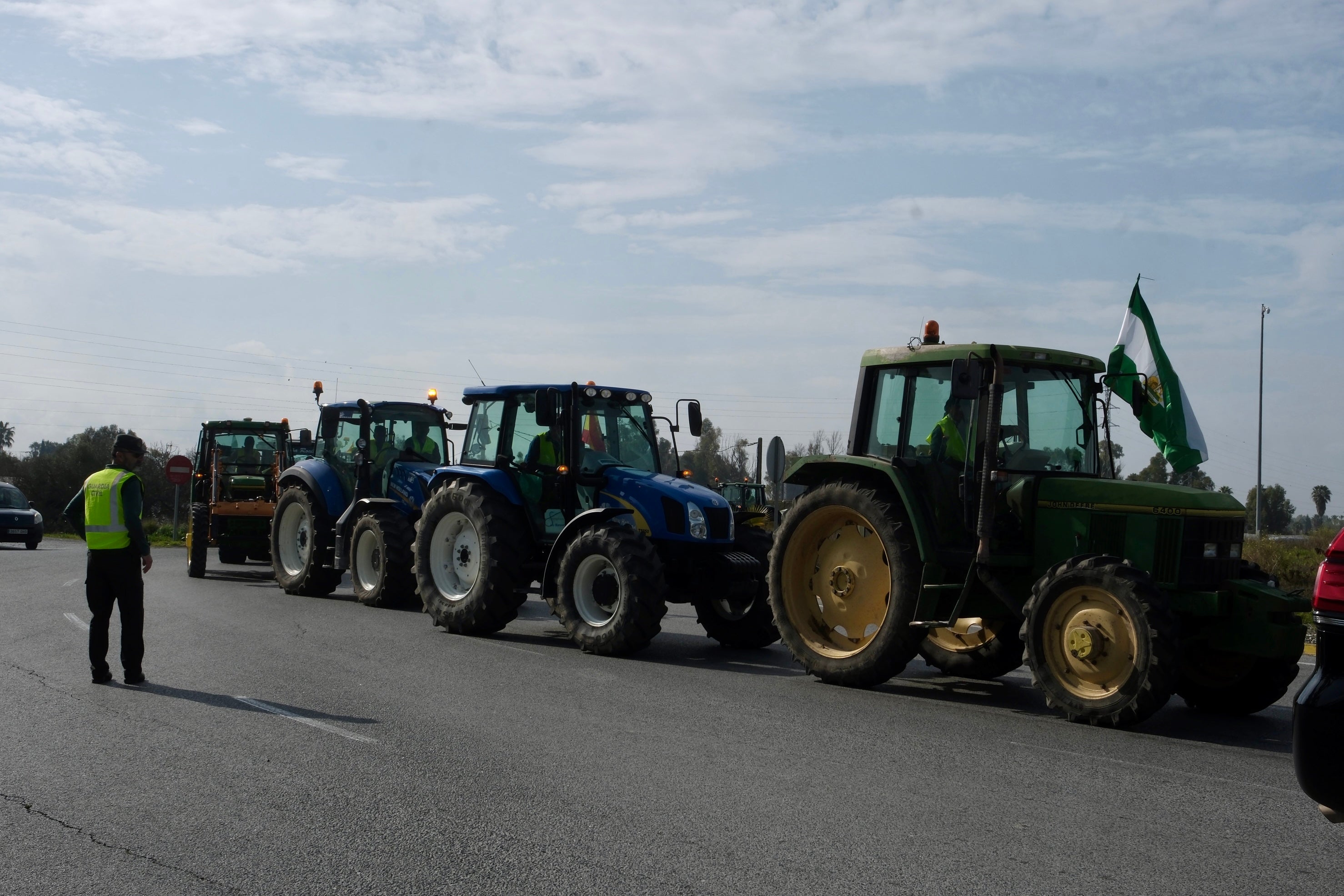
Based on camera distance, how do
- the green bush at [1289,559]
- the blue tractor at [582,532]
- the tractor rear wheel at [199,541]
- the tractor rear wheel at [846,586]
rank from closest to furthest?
the tractor rear wheel at [846,586] → the blue tractor at [582,532] → the green bush at [1289,559] → the tractor rear wheel at [199,541]

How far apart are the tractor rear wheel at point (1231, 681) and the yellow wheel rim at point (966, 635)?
155cm

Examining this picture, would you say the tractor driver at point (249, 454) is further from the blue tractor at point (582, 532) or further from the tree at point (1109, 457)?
the tree at point (1109, 457)

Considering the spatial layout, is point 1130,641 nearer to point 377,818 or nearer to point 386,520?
point 377,818

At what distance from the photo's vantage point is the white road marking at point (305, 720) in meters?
7.38

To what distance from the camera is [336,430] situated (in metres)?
17.9

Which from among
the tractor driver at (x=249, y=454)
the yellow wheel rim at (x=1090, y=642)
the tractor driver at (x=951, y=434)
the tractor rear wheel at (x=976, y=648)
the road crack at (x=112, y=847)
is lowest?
the road crack at (x=112, y=847)

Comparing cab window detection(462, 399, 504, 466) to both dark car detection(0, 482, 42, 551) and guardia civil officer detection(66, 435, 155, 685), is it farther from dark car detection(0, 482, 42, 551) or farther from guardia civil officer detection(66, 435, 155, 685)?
dark car detection(0, 482, 42, 551)

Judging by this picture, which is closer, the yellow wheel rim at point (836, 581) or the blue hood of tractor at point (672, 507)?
the yellow wheel rim at point (836, 581)

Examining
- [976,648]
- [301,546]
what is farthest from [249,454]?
[976,648]

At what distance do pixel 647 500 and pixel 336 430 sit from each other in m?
7.28

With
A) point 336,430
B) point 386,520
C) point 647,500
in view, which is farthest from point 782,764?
point 336,430

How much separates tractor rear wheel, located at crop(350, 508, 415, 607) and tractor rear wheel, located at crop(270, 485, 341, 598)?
95 cm

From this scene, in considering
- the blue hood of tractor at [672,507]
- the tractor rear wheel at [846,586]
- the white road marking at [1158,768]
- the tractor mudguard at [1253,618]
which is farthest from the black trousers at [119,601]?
the tractor mudguard at [1253,618]

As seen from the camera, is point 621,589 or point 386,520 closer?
point 621,589
